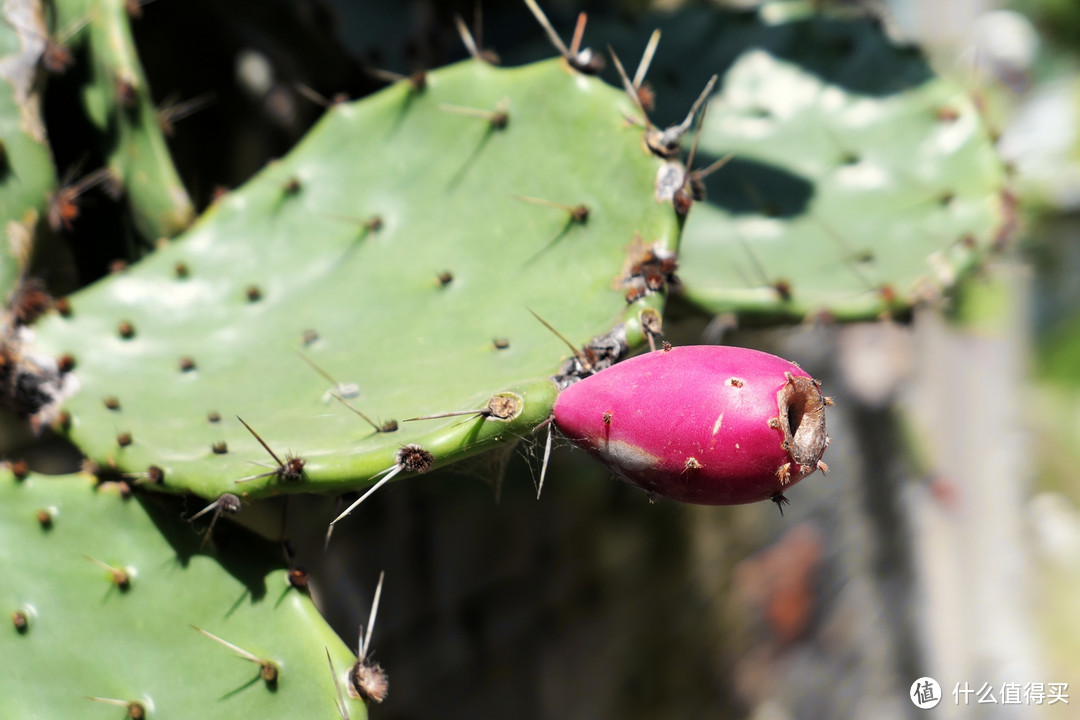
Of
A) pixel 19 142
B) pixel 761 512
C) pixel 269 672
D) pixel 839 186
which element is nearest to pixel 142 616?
pixel 269 672

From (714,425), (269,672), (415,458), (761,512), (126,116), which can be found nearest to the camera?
(714,425)

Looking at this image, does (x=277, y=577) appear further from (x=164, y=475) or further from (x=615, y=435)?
(x=615, y=435)

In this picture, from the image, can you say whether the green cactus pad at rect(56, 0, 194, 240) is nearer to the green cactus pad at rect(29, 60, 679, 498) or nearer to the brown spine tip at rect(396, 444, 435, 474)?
the green cactus pad at rect(29, 60, 679, 498)

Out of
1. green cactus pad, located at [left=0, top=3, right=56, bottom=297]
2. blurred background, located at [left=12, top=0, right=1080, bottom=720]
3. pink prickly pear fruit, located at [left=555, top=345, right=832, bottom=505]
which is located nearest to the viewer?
pink prickly pear fruit, located at [left=555, top=345, right=832, bottom=505]

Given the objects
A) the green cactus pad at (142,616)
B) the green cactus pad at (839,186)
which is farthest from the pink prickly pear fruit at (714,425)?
the green cactus pad at (839,186)

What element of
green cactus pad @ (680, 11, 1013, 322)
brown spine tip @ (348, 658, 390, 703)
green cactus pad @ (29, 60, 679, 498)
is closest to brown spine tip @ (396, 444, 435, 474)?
green cactus pad @ (29, 60, 679, 498)

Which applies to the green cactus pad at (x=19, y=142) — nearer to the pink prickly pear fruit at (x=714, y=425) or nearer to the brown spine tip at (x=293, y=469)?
the brown spine tip at (x=293, y=469)

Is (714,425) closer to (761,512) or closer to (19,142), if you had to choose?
(19,142)
